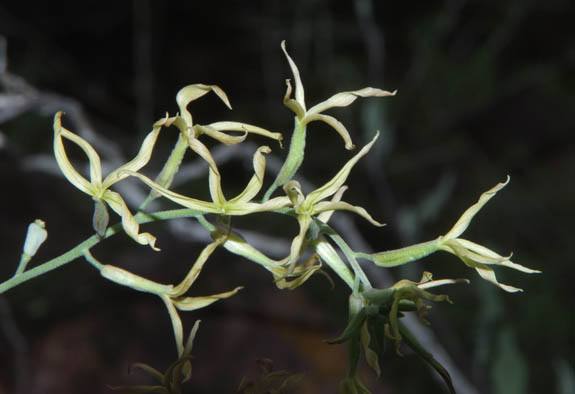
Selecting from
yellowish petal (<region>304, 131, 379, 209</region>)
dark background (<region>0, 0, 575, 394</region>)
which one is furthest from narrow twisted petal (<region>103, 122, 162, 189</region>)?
dark background (<region>0, 0, 575, 394</region>)

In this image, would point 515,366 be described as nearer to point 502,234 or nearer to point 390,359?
point 390,359

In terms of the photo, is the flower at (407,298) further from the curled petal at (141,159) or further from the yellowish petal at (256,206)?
the curled petal at (141,159)

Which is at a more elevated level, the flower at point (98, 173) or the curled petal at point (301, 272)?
the flower at point (98, 173)

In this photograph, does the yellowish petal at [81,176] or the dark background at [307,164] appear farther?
the dark background at [307,164]

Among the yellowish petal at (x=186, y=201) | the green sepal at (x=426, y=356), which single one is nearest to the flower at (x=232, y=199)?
the yellowish petal at (x=186, y=201)

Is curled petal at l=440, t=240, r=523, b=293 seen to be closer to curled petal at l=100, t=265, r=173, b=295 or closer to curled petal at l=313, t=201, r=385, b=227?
curled petal at l=313, t=201, r=385, b=227

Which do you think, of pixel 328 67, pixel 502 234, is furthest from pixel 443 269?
pixel 328 67

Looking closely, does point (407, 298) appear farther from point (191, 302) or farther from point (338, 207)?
point (191, 302)
